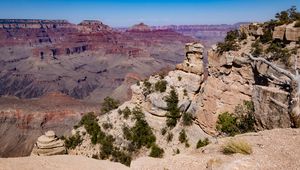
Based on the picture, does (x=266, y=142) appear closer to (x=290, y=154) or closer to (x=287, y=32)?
(x=290, y=154)

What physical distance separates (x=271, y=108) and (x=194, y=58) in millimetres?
20474

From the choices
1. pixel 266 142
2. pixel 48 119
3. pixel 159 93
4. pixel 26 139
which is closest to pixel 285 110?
pixel 266 142

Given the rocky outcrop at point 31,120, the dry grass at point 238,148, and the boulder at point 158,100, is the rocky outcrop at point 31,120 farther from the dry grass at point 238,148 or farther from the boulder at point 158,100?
the dry grass at point 238,148

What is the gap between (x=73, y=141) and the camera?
35.2 m

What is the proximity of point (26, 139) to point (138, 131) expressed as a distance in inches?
2035

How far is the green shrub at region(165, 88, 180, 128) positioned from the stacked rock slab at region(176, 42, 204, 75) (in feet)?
11.4

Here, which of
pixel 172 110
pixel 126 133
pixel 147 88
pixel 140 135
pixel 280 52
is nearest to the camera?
pixel 280 52

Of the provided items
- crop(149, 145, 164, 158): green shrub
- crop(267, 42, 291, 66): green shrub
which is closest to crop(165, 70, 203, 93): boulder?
crop(149, 145, 164, 158): green shrub

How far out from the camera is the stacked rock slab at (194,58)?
121 feet

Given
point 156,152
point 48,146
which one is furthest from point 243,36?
point 48,146

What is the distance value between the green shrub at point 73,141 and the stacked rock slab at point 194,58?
1382 cm

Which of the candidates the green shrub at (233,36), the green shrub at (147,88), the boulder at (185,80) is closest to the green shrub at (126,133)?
the green shrub at (147,88)

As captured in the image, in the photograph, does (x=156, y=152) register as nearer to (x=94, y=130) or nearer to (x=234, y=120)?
(x=94, y=130)

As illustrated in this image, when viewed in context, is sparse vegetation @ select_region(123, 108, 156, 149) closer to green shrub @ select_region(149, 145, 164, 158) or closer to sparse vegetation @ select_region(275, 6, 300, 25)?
green shrub @ select_region(149, 145, 164, 158)
